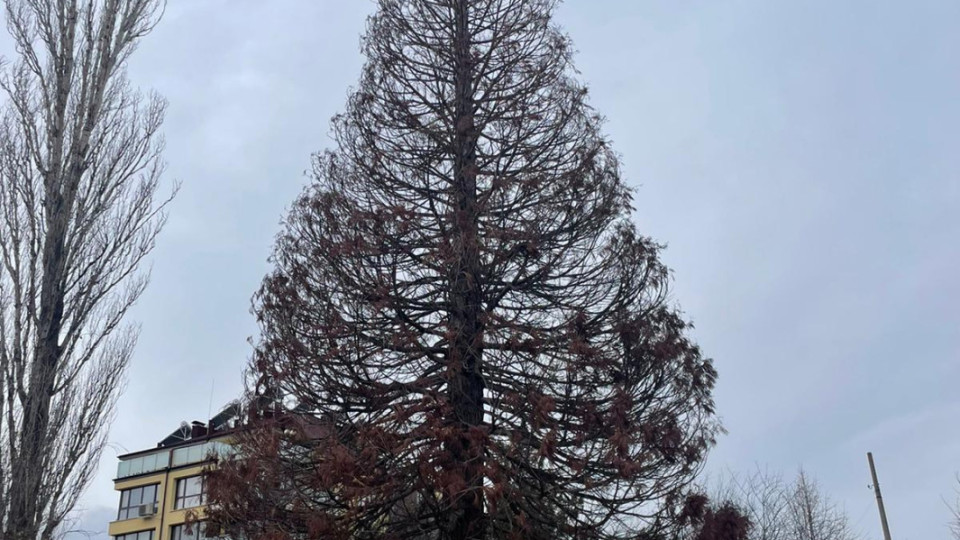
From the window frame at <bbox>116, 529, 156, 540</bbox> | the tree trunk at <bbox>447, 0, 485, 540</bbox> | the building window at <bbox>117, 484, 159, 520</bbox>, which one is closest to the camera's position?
the tree trunk at <bbox>447, 0, 485, 540</bbox>

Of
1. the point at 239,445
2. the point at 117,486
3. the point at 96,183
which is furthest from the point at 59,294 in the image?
the point at 117,486

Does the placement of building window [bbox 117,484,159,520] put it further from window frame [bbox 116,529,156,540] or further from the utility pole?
the utility pole

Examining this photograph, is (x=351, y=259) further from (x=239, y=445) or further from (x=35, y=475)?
(x=35, y=475)

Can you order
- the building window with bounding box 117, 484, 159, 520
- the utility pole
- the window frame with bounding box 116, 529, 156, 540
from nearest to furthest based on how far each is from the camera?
the utility pole < the window frame with bounding box 116, 529, 156, 540 < the building window with bounding box 117, 484, 159, 520

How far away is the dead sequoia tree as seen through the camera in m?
8.57

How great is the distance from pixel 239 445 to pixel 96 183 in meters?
5.14

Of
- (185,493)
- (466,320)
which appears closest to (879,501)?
(466,320)

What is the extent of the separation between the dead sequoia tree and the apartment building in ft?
79.6

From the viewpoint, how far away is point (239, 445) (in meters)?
9.66

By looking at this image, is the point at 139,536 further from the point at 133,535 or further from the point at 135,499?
the point at 135,499

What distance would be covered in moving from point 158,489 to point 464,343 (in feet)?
95.2

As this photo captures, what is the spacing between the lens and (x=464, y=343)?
9.45 meters

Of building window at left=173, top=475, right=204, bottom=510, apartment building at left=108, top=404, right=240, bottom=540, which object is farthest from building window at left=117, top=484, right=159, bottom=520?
building window at left=173, top=475, right=204, bottom=510

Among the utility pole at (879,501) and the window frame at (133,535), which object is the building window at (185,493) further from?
the utility pole at (879,501)
